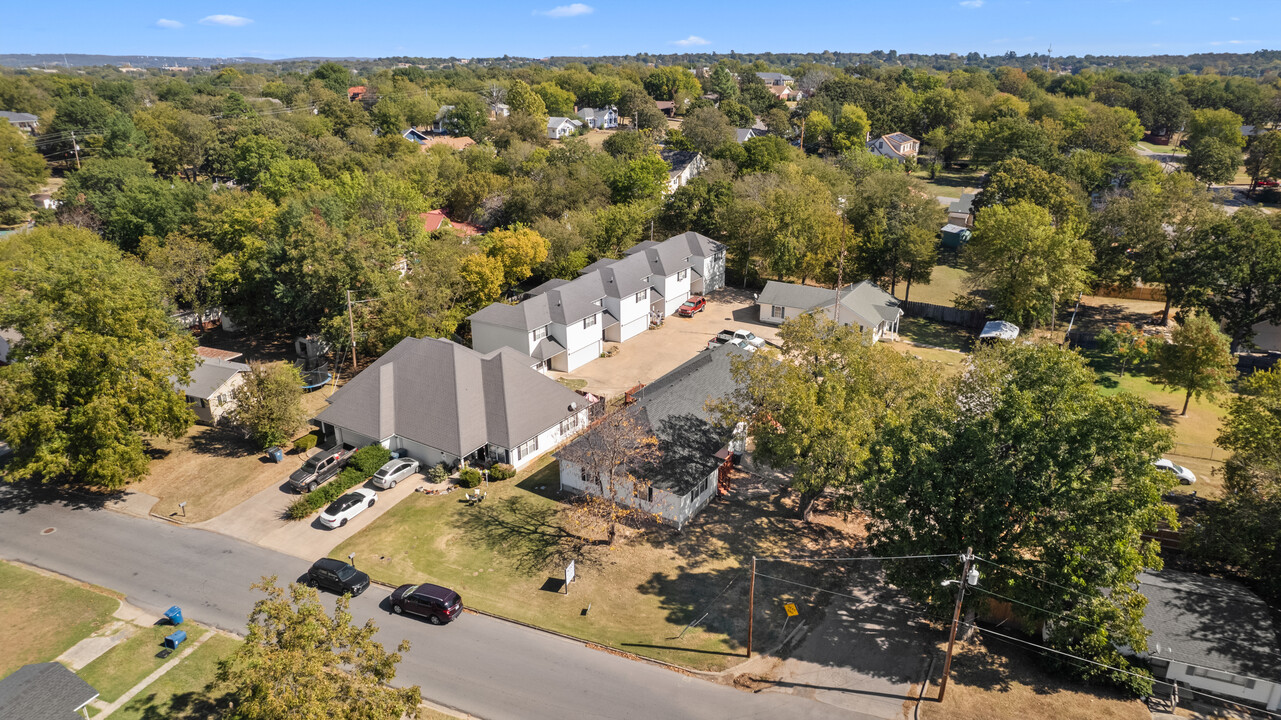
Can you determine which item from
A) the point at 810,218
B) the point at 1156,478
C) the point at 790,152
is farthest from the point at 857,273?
the point at 1156,478

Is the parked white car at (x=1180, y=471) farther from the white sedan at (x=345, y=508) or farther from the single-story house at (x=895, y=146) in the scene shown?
the single-story house at (x=895, y=146)

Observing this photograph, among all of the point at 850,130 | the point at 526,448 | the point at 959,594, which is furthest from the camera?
the point at 850,130

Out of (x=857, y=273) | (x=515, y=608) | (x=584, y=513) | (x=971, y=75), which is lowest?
(x=515, y=608)

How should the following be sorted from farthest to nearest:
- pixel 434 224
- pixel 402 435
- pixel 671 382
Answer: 1. pixel 434 224
2. pixel 671 382
3. pixel 402 435

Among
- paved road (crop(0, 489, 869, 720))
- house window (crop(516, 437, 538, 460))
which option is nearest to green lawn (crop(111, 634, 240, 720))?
paved road (crop(0, 489, 869, 720))

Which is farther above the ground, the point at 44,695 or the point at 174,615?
the point at 44,695

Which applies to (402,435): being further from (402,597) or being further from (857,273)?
(857,273)

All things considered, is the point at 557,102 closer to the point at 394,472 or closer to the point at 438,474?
the point at 394,472

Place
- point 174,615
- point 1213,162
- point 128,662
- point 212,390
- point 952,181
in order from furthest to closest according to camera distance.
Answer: point 952,181 → point 1213,162 → point 212,390 → point 174,615 → point 128,662

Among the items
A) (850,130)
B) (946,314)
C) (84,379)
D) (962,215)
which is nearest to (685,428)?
(84,379)
